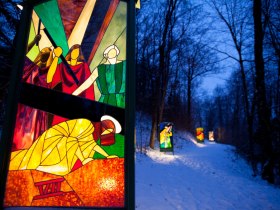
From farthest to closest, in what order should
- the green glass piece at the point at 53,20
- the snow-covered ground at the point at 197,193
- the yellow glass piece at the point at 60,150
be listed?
the snow-covered ground at the point at 197,193, the green glass piece at the point at 53,20, the yellow glass piece at the point at 60,150

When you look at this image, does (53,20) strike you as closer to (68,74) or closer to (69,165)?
(68,74)

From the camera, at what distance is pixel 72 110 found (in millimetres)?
3072

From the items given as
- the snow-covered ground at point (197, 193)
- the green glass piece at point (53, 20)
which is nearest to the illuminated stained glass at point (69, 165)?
the green glass piece at point (53, 20)

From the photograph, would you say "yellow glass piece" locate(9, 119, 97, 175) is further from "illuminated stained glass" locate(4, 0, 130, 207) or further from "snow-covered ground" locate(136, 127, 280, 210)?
"snow-covered ground" locate(136, 127, 280, 210)

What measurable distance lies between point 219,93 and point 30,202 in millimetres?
66673

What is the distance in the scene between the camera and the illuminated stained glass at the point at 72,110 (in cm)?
284

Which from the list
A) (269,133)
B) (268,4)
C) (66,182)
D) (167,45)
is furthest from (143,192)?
(167,45)

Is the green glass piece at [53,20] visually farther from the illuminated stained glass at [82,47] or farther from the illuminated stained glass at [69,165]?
the illuminated stained glass at [69,165]

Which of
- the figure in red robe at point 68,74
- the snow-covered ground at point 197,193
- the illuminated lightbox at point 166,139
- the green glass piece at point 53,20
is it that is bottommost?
the snow-covered ground at point 197,193

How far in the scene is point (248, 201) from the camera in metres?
6.00

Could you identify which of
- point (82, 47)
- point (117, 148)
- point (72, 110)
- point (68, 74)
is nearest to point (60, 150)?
point (72, 110)

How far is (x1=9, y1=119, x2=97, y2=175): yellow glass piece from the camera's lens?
9.72 ft

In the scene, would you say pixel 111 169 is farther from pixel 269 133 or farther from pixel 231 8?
pixel 231 8

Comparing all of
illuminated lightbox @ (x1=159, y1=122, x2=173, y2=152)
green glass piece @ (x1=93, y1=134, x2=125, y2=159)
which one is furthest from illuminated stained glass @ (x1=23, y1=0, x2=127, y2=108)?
illuminated lightbox @ (x1=159, y1=122, x2=173, y2=152)
